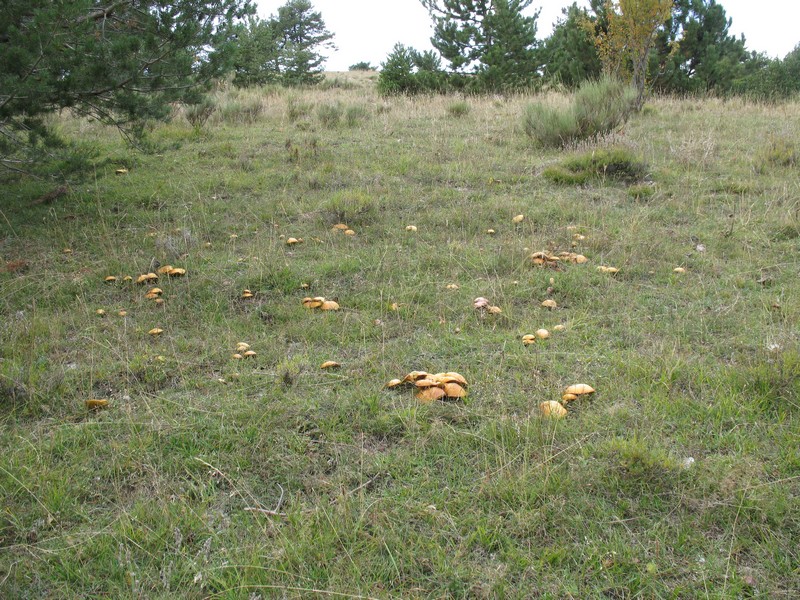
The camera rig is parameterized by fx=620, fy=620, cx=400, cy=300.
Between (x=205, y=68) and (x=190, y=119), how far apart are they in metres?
4.86

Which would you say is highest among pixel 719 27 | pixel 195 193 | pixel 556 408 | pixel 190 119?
pixel 719 27

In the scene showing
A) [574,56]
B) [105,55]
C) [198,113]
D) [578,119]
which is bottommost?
[578,119]

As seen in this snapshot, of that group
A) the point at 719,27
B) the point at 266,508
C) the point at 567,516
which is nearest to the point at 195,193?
the point at 266,508

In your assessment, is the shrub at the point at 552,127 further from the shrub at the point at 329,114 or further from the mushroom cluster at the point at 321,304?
the mushroom cluster at the point at 321,304

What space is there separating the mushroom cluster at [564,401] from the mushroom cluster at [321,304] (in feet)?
6.48

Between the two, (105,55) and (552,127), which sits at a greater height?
(105,55)

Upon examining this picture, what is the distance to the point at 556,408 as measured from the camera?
3061mm

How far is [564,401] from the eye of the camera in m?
3.22

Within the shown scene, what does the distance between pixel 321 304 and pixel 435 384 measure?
164cm

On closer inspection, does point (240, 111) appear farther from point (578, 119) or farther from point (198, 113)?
point (578, 119)

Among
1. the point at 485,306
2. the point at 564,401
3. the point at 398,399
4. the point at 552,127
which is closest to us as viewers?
the point at 564,401

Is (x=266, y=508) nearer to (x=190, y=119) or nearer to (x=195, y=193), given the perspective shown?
(x=195, y=193)

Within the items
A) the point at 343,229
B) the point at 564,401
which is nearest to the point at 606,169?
the point at 343,229

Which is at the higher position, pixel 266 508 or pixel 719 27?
pixel 719 27
